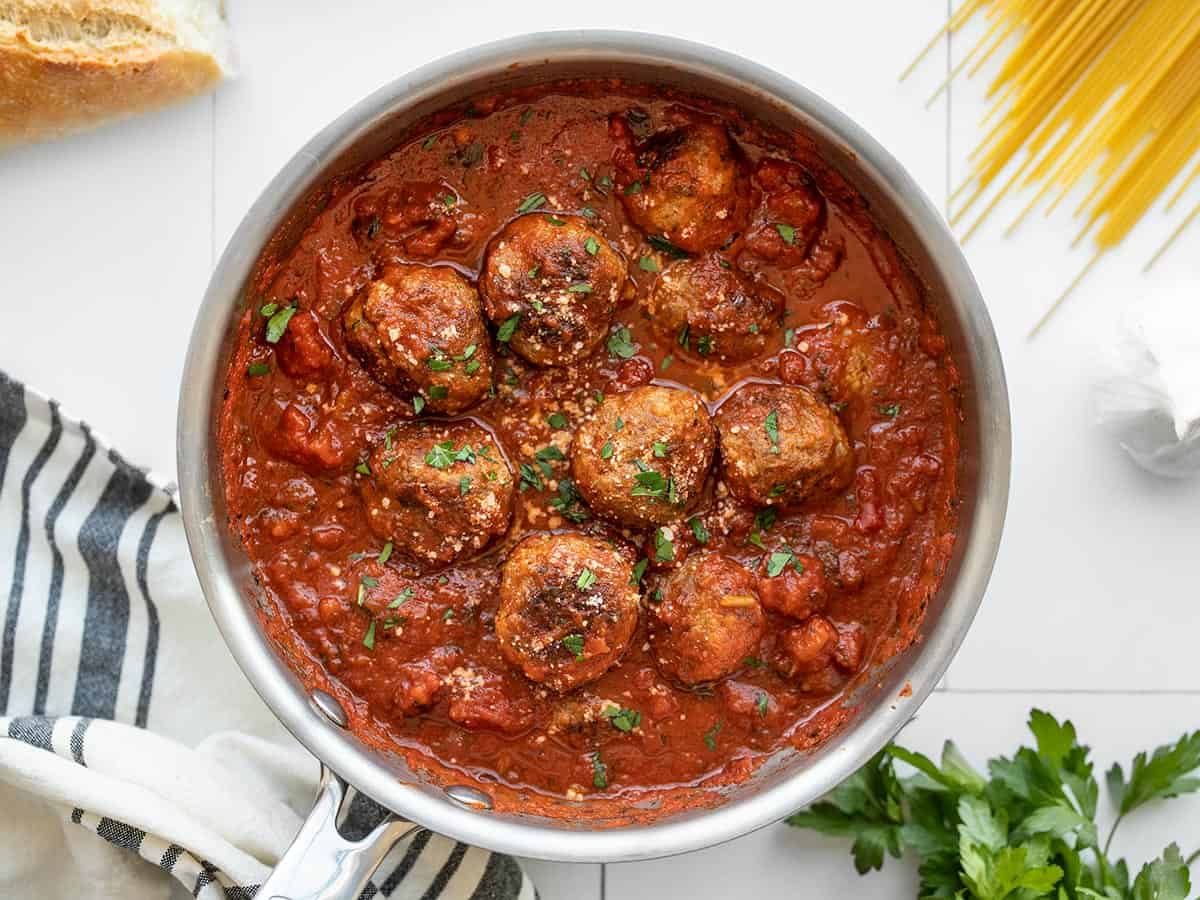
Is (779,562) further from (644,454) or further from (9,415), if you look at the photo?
(9,415)

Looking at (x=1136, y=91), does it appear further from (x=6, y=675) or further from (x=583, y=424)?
(x=6, y=675)

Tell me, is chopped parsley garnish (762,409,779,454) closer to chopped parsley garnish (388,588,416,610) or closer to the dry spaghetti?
chopped parsley garnish (388,588,416,610)

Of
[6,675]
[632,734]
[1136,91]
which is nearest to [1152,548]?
[1136,91]

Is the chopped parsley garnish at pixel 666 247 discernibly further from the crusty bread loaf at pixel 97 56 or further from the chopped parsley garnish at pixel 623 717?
the crusty bread loaf at pixel 97 56

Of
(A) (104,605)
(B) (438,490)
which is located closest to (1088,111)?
(B) (438,490)

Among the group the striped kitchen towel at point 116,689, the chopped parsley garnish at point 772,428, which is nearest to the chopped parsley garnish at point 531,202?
the chopped parsley garnish at point 772,428

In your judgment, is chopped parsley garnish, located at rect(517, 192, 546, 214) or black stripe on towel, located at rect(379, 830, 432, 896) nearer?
chopped parsley garnish, located at rect(517, 192, 546, 214)

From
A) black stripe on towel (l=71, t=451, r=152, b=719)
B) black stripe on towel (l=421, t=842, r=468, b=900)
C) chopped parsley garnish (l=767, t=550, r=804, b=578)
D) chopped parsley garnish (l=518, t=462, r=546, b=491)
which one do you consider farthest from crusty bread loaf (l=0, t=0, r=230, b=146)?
black stripe on towel (l=421, t=842, r=468, b=900)

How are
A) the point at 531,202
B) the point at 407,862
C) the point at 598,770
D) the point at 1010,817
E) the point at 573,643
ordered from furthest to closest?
1. the point at 407,862
2. the point at 1010,817
3. the point at 598,770
4. the point at 531,202
5. the point at 573,643

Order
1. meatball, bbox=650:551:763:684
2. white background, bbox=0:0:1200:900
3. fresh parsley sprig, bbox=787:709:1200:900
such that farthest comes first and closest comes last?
white background, bbox=0:0:1200:900 → fresh parsley sprig, bbox=787:709:1200:900 → meatball, bbox=650:551:763:684
